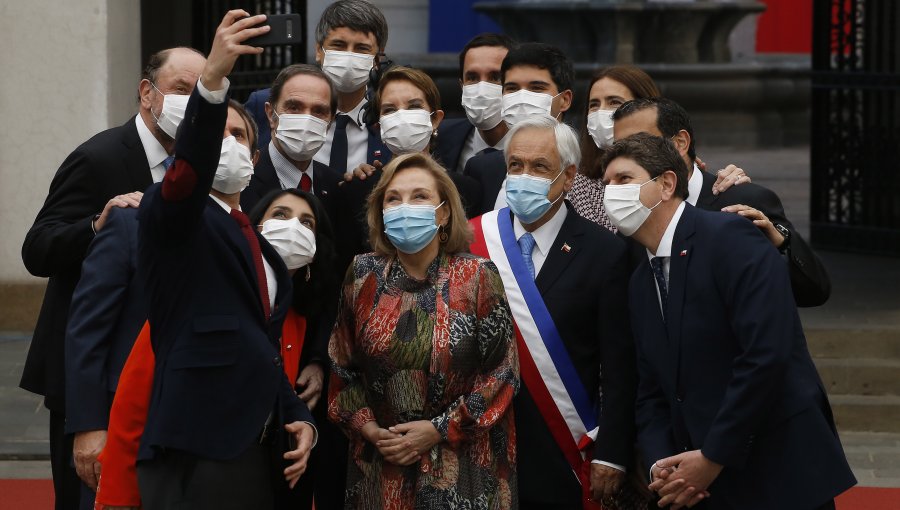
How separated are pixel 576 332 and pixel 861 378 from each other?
418 centimetres

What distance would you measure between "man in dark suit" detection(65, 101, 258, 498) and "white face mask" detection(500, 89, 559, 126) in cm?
161

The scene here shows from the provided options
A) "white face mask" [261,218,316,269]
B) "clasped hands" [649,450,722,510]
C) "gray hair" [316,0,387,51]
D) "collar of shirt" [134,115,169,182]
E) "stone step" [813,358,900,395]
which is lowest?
"stone step" [813,358,900,395]

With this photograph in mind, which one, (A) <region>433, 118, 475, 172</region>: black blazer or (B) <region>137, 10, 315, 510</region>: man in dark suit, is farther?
(A) <region>433, 118, 475, 172</region>: black blazer

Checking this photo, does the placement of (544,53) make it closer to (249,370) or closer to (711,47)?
(249,370)

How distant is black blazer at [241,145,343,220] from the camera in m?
5.85

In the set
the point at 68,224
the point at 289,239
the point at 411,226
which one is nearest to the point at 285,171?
the point at 289,239

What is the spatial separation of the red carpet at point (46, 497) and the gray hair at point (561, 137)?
9.11ft

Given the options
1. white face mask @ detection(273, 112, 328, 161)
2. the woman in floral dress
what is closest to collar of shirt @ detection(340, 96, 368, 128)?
white face mask @ detection(273, 112, 328, 161)

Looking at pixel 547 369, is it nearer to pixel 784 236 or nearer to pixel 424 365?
pixel 424 365

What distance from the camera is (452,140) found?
21.9 ft

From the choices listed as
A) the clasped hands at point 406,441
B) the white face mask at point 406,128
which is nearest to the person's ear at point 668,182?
the clasped hands at point 406,441

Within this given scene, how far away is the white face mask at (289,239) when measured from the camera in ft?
17.0

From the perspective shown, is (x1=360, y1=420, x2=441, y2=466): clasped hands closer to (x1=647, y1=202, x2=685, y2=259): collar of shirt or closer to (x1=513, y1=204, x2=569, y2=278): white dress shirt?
(x1=513, y1=204, x2=569, y2=278): white dress shirt

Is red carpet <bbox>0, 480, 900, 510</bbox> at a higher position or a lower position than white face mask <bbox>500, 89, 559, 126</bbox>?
lower
